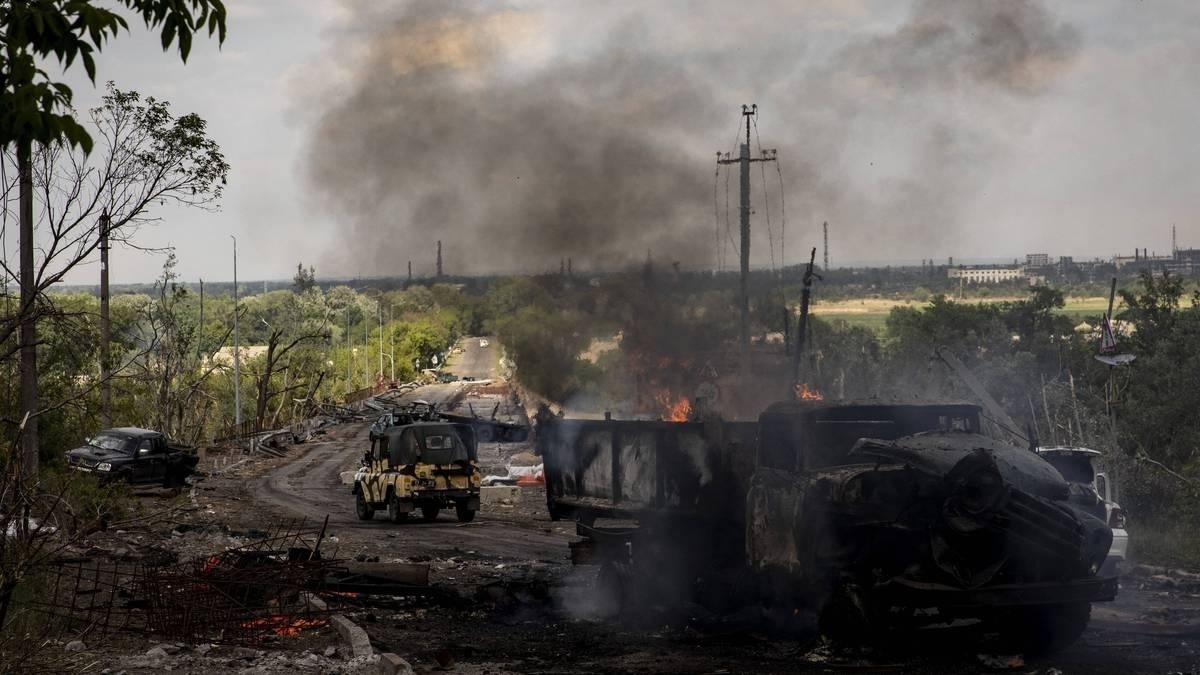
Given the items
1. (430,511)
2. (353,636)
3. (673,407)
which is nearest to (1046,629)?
(353,636)

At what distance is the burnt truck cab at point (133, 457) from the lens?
32.2m

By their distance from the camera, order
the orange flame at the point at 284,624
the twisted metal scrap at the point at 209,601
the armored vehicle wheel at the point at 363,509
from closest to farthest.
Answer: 1. the twisted metal scrap at the point at 209,601
2. the orange flame at the point at 284,624
3. the armored vehicle wheel at the point at 363,509

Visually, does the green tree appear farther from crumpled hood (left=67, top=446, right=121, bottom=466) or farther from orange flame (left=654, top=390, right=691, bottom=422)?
crumpled hood (left=67, top=446, right=121, bottom=466)

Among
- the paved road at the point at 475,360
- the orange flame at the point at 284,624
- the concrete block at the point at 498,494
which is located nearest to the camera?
the orange flame at the point at 284,624

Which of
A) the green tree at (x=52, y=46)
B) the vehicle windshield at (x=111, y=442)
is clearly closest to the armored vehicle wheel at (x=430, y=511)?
the vehicle windshield at (x=111, y=442)

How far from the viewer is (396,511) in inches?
1070

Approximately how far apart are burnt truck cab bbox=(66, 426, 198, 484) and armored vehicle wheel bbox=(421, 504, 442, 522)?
8905 mm

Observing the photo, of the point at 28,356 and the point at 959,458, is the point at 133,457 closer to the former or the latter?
the point at 28,356

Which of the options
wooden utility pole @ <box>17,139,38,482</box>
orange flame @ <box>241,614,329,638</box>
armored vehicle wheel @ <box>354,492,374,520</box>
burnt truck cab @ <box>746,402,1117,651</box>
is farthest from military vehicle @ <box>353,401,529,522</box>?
burnt truck cab @ <box>746,402,1117,651</box>

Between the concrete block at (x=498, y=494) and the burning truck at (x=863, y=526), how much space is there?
18012mm

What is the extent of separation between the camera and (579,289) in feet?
137

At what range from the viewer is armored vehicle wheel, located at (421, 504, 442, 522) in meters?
27.4

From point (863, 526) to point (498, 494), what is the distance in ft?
77.8

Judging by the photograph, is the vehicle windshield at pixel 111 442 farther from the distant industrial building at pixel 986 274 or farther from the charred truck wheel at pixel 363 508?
the distant industrial building at pixel 986 274
